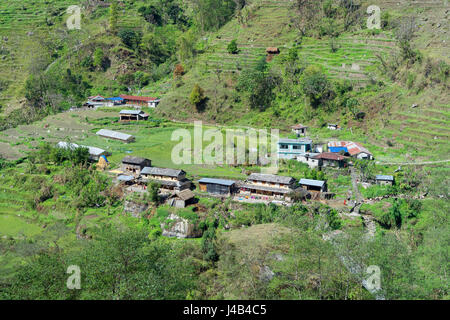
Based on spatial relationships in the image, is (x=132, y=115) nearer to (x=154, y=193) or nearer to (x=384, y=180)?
(x=154, y=193)

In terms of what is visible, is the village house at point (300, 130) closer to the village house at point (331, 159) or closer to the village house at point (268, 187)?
the village house at point (331, 159)

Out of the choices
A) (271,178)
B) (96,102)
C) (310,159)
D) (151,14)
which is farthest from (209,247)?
(151,14)

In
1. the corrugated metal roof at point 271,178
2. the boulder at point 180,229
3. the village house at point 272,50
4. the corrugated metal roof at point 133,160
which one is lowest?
the boulder at point 180,229

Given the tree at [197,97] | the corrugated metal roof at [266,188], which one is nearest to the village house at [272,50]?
the tree at [197,97]

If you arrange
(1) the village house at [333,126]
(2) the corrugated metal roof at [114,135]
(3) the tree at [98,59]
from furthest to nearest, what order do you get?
1. (3) the tree at [98,59]
2. (2) the corrugated metal roof at [114,135]
3. (1) the village house at [333,126]

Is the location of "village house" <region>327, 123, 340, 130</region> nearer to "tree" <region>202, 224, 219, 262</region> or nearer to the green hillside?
the green hillside
